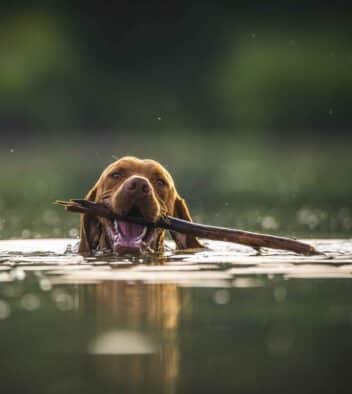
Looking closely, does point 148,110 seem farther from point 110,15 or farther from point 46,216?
point 46,216

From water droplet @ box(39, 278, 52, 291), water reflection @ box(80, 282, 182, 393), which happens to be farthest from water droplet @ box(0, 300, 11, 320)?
water droplet @ box(39, 278, 52, 291)

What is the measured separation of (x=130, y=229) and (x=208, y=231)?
0.80 m

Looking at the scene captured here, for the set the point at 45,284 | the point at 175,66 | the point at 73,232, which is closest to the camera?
the point at 45,284

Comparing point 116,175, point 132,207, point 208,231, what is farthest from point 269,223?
point 208,231

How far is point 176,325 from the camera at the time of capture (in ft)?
23.9

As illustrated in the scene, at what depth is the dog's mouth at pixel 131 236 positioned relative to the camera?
10.8 metres

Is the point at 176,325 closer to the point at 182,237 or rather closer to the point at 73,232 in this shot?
the point at 182,237

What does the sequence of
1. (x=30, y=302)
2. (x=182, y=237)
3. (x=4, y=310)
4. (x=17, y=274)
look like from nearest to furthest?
(x=4, y=310), (x=30, y=302), (x=17, y=274), (x=182, y=237)

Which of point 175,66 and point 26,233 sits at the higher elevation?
point 175,66

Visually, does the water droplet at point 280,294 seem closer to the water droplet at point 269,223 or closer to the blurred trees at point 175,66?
the water droplet at point 269,223

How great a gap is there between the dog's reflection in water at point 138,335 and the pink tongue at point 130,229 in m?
2.04

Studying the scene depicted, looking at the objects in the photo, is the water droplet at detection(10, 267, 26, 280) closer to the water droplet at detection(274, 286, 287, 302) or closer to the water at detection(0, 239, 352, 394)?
the water at detection(0, 239, 352, 394)

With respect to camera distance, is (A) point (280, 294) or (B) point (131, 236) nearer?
(A) point (280, 294)

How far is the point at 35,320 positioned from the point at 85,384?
167cm
